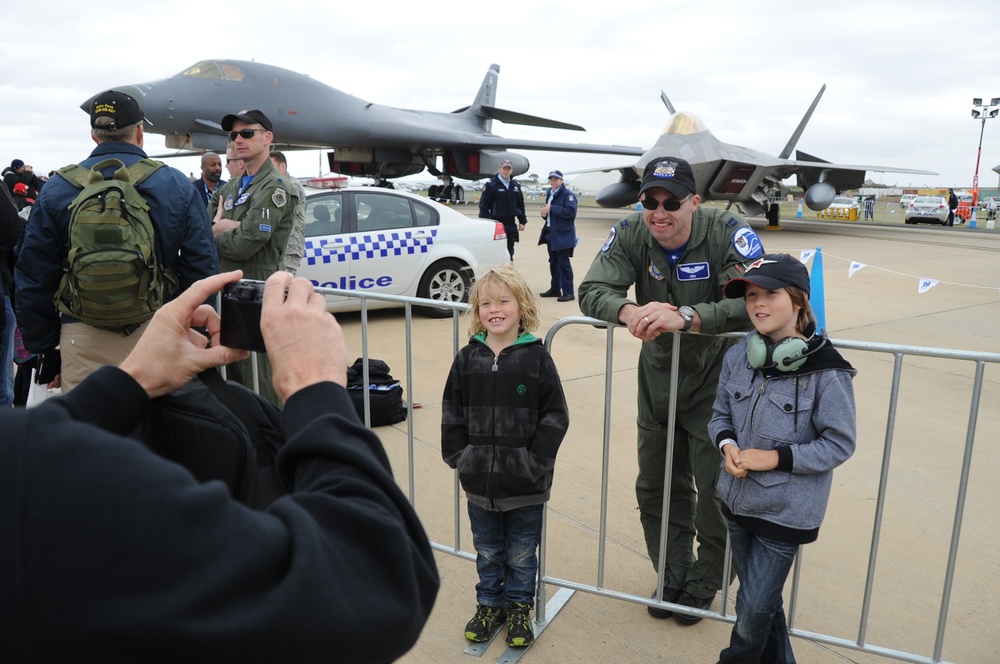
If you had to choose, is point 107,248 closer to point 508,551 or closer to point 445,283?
point 508,551

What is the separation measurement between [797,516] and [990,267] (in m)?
14.8

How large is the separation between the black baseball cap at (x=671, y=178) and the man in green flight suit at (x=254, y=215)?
248 centimetres

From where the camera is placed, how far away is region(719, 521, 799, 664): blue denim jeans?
7.34 ft

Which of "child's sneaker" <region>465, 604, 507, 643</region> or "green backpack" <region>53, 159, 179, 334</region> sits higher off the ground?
"green backpack" <region>53, 159, 179, 334</region>

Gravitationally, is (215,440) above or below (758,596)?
above

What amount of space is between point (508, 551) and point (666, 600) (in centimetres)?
74

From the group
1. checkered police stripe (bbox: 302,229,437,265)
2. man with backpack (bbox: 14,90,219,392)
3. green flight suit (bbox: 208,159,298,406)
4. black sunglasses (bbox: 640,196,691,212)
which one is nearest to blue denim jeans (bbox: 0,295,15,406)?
man with backpack (bbox: 14,90,219,392)

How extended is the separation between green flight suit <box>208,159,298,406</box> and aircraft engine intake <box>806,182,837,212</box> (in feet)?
63.6

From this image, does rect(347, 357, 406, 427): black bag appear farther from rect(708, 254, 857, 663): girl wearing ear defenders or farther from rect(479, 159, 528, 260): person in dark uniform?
rect(479, 159, 528, 260): person in dark uniform

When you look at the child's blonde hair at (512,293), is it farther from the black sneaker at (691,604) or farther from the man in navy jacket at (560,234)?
the man in navy jacket at (560,234)

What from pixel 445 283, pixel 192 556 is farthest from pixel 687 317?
pixel 445 283

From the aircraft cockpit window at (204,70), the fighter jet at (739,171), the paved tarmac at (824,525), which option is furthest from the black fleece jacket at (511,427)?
the aircraft cockpit window at (204,70)

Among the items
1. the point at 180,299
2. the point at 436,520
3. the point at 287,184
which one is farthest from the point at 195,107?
the point at 180,299

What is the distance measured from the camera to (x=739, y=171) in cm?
1842
